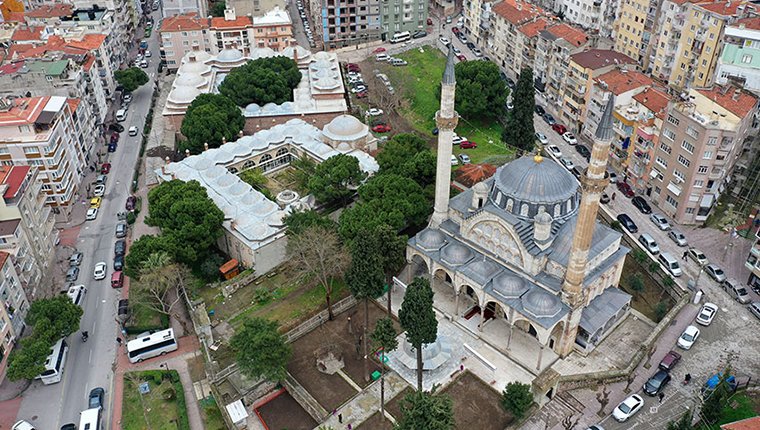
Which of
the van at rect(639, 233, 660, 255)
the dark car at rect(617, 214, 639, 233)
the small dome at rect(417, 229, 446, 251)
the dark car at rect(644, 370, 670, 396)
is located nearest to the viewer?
the dark car at rect(644, 370, 670, 396)

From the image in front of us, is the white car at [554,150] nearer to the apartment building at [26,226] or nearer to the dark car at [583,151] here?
the dark car at [583,151]

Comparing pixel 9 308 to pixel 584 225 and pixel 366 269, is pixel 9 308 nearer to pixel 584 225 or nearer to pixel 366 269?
pixel 366 269

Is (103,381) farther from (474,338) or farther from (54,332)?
(474,338)

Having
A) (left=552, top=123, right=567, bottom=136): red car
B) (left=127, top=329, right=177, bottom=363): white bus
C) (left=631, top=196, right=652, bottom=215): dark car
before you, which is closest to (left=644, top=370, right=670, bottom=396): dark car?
(left=631, top=196, right=652, bottom=215): dark car

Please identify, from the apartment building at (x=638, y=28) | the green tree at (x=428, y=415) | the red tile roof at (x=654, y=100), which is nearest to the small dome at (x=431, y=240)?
the green tree at (x=428, y=415)

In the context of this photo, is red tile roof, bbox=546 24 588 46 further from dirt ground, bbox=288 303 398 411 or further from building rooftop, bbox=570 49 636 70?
dirt ground, bbox=288 303 398 411

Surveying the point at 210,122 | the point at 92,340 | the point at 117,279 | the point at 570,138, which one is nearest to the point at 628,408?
the point at 92,340
